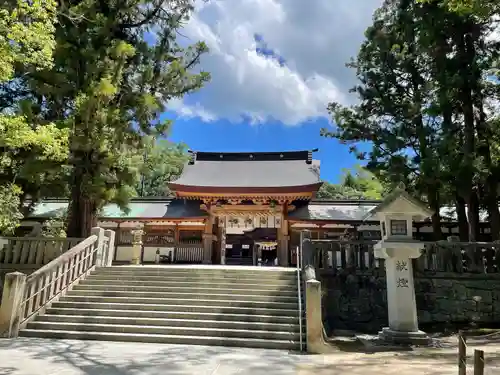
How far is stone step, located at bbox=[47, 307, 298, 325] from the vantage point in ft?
26.5

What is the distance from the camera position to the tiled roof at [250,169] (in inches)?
739

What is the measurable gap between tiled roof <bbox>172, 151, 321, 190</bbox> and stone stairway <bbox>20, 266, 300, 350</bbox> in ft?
24.7

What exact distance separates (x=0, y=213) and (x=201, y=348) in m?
5.72

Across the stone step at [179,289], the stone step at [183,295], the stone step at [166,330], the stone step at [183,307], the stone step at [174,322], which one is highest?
the stone step at [179,289]

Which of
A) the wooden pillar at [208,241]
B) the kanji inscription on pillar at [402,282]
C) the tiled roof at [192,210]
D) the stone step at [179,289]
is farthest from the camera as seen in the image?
the tiled roof at [192,210]

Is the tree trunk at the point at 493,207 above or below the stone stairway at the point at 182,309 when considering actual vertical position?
above

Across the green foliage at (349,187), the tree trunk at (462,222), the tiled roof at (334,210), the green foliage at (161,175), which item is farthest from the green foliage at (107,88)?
the green foliage at (349,187)

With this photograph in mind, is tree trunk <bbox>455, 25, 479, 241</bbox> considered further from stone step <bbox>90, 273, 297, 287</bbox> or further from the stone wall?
stone step <bbox>90, 273, 297, 287</bbox>

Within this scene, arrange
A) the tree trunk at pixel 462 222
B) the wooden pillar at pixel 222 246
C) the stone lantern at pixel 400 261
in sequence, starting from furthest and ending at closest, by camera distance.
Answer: the wooden pillar at pixel 222 246
the tree trunk at pixel 462 222
the stone lantern at pixel 400 261

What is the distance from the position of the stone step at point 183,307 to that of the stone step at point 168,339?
3.28 ft

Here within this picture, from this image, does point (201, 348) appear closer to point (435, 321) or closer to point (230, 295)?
point (230, 295)

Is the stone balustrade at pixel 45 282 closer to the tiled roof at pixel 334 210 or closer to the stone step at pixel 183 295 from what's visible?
the stone step at pixel 183 295

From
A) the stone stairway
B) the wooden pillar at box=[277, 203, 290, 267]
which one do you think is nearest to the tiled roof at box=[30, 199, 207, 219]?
the wooden pillar at box=[277, 203, 290, 267]

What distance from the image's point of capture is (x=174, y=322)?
8055 millimetres
